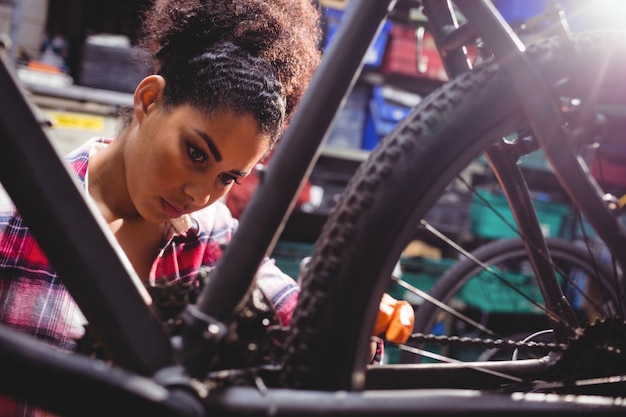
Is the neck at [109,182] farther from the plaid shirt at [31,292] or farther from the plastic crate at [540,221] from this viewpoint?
the plastic crate at [540,221]

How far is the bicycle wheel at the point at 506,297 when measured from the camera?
911 mm

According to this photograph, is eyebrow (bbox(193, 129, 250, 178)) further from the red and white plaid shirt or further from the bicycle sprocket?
the bicycle sprocket

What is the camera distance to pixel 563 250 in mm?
1308

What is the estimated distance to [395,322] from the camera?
662 mm

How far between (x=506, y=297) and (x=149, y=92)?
1.94 m

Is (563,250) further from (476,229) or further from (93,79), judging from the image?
(93,79)

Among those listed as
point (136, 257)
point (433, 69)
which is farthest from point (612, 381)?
point (433, 69)

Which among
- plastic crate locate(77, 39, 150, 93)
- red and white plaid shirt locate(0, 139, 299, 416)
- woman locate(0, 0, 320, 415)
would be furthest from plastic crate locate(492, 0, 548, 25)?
red and white plaid shirt locate(0, 139, 299, 416)

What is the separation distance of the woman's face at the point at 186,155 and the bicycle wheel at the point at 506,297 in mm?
344

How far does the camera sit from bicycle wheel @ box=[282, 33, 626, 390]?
479mm

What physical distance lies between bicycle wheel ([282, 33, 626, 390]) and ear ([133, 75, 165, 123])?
363mm

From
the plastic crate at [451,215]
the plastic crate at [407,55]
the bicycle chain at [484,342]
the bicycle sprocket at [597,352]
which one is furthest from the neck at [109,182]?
the plastic crate at [407,55]

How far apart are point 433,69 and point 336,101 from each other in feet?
7.60

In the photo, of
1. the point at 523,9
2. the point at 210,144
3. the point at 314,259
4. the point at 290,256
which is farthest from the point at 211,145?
the point at 523,9
